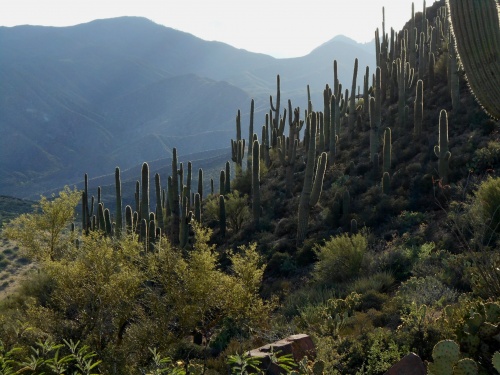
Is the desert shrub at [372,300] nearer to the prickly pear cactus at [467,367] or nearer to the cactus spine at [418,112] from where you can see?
the prickly pear cactus at [467,367]

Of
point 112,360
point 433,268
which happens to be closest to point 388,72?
point 433,268

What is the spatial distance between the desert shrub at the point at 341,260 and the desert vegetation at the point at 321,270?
0.15 ft

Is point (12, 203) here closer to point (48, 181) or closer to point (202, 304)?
point (202, 304)

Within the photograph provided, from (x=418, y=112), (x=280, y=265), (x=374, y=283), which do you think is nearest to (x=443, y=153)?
(x=418, y=112)

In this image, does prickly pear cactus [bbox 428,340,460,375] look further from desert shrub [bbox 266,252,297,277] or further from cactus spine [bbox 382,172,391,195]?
cactus spine [bbox 382,172,391,195]

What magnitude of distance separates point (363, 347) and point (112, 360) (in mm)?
5613

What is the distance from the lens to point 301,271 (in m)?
18.1

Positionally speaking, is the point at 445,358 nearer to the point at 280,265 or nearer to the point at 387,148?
the point at 280,265

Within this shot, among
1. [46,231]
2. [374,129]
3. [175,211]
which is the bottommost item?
[46,231]

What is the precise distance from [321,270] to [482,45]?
915cm

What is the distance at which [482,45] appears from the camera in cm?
830

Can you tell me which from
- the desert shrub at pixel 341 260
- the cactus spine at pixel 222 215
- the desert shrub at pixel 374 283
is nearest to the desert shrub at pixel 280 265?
the desert shrub at pixel 341 260

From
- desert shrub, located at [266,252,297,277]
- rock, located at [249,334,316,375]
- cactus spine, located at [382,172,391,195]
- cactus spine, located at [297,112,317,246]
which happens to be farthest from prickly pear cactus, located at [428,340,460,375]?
cactus spine, located at [382,172,391,195]

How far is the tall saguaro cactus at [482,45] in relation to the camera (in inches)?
324
